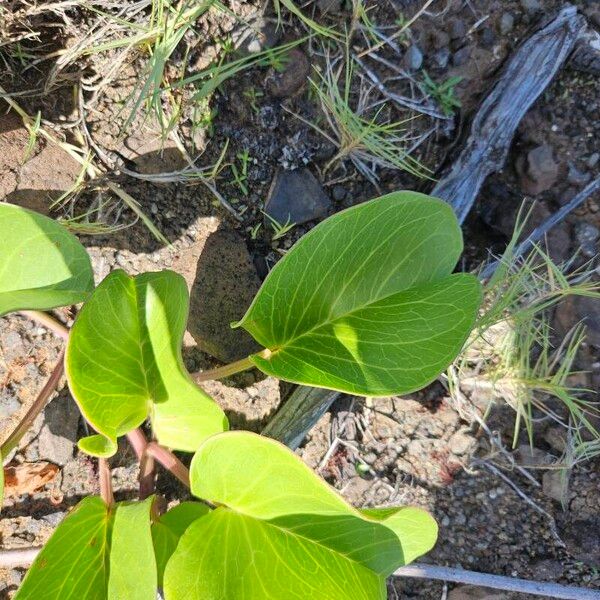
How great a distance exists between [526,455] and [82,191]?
1.08m

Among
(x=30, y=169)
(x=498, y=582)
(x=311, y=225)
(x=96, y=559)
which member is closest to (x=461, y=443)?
(x=498, y=582)

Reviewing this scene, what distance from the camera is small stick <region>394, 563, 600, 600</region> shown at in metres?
1.39

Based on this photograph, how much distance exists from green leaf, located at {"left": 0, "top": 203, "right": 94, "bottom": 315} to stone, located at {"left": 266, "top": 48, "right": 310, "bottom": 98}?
0.56 meters

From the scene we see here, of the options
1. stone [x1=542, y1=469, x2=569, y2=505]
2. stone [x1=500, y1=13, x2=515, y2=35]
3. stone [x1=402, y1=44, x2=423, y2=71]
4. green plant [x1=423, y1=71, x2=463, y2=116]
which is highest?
stone [x1=500, y1=13, x2=515, y2=35]

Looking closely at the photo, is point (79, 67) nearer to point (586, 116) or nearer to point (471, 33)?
point (471, 33)

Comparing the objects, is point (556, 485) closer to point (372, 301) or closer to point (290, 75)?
point (372, 301)

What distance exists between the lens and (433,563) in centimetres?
143

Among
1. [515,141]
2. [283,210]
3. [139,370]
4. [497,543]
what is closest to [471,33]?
[515,141]

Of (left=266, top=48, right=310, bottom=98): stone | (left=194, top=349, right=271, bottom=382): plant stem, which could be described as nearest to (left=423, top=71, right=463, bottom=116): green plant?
(left=266, top=48, right=310, bottom=98): stone

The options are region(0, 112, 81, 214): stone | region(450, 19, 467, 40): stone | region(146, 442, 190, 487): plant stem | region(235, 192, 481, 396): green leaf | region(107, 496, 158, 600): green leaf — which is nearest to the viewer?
region(107, 496, 158, 600): green leaf

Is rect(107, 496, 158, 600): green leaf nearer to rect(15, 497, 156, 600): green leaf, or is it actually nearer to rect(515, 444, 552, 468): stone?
rect(15, 497, 156, 600): green leaf

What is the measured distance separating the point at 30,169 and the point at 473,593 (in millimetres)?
1260

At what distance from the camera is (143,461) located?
1228mm

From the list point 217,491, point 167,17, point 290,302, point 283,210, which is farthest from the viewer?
point 283,210
